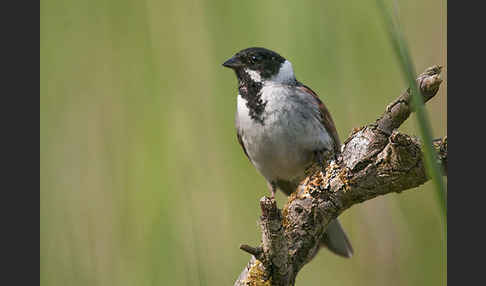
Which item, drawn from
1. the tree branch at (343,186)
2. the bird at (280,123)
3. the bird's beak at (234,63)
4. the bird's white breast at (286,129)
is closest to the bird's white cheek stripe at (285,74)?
the bird at (280,123)

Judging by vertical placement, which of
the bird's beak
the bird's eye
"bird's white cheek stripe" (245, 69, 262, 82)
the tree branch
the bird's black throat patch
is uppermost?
the bird's eye

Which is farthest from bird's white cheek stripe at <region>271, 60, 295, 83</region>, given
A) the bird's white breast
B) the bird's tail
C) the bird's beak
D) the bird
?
the bird's tail

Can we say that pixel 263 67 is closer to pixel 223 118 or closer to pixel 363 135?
pixel 223 118

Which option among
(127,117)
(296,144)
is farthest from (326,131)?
(127,117)

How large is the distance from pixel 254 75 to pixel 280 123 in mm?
409

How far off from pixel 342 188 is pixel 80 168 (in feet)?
6.04

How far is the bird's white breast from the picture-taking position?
3.05 meters

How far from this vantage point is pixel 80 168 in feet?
11.2

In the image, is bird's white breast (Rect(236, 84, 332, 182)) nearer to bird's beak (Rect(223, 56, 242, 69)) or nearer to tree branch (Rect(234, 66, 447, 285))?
bird's beak (Rect(223, 56, 242, 69))

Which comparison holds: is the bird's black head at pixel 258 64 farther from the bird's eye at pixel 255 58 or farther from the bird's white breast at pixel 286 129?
the bird's white breast at pixel 286 129

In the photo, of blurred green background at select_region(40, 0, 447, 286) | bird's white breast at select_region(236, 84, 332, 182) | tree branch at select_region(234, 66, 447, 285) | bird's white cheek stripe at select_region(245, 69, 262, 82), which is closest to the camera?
tree branch at select_region(234, 66, 447, 285)

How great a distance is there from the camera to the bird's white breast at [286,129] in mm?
3047

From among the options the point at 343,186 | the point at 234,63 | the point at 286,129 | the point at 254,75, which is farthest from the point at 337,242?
the point at 234,63

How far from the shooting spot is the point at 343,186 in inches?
87.2
